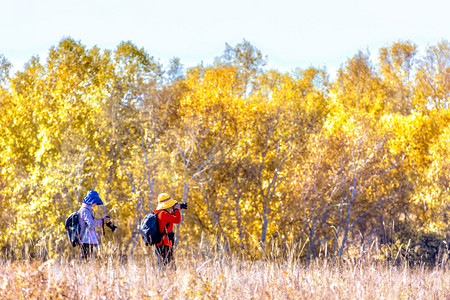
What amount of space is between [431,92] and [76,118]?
1740cm

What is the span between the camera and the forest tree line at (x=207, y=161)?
1591cm

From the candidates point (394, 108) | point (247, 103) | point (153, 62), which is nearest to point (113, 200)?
point (247, 103)

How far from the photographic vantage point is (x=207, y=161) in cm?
1633

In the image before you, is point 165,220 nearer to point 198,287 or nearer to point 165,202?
point 165,202

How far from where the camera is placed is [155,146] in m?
16.7

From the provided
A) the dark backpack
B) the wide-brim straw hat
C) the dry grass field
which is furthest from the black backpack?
the dry grass field

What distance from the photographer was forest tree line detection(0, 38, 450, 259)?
52.2 feet

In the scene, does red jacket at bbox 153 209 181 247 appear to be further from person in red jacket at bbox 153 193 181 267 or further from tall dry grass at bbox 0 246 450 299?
tall dry grass at bbox 0 246 450 299

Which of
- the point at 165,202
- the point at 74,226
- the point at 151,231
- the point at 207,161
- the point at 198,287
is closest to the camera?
the point at 198,287

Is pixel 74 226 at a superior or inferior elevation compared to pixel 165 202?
inferior

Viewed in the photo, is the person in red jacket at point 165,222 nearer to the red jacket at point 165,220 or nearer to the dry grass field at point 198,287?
the red jacket at point 165,220

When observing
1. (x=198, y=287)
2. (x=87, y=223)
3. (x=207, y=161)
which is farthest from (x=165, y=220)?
(x=207, y=161)

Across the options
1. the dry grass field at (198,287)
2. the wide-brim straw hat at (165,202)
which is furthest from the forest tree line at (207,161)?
the dry grass field at (198,287)

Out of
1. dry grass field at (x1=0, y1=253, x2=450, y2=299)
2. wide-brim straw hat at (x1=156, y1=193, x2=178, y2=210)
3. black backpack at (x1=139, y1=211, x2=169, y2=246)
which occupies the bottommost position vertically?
dry grass field at (x1=0, y1=253, x2=450, y2=299)
